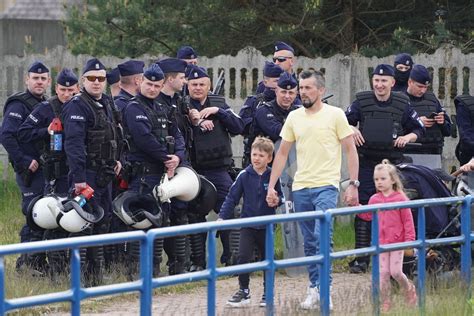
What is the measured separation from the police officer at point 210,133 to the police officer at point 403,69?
2.01 metres

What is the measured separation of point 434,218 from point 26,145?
4.02m

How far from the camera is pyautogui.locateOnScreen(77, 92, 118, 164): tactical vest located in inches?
476

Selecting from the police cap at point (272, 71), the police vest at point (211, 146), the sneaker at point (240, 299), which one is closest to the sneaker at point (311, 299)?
the sneaker at point (240, 299)

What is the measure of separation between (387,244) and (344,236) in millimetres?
4700

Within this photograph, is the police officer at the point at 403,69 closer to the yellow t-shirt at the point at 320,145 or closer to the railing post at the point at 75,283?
the yellow t-shirt at the point at 320,145

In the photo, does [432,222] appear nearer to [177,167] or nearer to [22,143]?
[177,167]

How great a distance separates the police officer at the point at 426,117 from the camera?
45.3 ft

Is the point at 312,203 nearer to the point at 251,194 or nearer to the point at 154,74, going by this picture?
the point at 251,194

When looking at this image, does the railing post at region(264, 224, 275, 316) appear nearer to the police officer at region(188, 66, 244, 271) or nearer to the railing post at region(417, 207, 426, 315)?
the railing post at region(417, 207, 426, 315)

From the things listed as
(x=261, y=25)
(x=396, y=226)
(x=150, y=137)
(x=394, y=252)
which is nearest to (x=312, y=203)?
(x=396, y=226)

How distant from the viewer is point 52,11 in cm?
4184

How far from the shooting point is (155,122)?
1256cm

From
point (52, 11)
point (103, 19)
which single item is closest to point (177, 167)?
point (103, 19)

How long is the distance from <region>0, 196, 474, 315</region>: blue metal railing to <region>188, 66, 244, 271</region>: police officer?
304 centimetres
